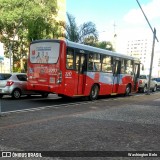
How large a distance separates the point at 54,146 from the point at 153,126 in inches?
156

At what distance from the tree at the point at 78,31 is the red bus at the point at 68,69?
2124 cm

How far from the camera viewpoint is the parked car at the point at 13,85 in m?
18.6

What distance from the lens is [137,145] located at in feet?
24.6

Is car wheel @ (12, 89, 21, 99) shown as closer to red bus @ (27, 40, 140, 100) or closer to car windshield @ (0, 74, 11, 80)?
car windshield @ (0, 74, 11, 80)

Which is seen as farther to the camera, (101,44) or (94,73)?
(101,44)

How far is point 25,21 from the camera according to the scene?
3806 centimetres

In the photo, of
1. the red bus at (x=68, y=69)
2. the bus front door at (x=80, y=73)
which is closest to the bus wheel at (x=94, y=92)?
the red bus at (x=68, y=69)

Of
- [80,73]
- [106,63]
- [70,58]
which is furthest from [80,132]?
[106,63]

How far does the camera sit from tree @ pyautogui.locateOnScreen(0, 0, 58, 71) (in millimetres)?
37094

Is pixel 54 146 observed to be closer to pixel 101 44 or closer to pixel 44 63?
pixel 44 63

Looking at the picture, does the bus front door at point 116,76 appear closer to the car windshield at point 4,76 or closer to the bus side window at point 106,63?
the bus side window at point 106,63

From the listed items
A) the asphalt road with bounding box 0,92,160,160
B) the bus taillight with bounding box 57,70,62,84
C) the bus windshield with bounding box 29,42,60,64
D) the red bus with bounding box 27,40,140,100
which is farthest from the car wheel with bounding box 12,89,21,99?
the asphalt road with bounding box 0,92,160,160

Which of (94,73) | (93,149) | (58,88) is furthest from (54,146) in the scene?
(94,73)

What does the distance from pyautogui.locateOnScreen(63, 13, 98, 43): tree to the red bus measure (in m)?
21.2
